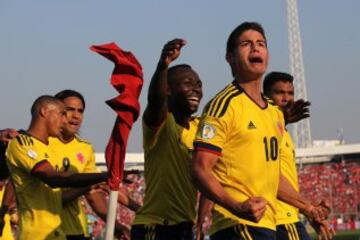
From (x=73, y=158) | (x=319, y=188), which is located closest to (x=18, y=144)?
(x=73, y=158)

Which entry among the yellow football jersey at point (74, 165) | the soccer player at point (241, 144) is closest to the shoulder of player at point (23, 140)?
the yellow football jersey at point (74, 165)

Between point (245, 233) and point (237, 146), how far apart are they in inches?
22.4

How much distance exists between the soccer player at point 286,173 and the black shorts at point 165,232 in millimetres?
1174

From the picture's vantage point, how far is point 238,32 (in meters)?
5.70

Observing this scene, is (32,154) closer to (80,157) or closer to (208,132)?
(80,157)

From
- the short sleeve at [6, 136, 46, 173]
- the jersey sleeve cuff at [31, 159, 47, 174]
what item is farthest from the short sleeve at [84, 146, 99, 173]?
the jersey sleeve cuff at [31, 159, 47, 174]

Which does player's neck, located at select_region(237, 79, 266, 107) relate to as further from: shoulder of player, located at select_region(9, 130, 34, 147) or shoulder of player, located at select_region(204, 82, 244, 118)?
shoulder of player, located at select_region(9, 130, 34, 147)

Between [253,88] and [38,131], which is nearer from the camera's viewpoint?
[253,88]

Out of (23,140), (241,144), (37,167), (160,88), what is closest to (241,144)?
(241,144)

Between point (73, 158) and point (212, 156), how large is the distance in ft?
12.9

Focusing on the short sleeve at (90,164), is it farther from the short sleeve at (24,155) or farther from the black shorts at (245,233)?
the black shorts at (245,233)

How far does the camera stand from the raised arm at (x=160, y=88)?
5.59 metres

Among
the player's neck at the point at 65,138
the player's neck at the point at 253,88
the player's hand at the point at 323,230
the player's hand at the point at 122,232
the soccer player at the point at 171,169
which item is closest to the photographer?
the player's neck at the point at 253,88

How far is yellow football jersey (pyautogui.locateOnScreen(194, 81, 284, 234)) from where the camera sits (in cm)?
539
